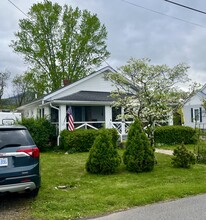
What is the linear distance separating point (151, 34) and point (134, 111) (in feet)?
17.5

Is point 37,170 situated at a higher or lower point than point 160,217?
higher

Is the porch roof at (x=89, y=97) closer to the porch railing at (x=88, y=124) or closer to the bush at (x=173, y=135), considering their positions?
the porch railing at (x=88, y=124)

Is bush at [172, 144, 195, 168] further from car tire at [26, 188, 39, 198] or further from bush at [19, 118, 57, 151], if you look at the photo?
bush at [19, 118, 57, 151]

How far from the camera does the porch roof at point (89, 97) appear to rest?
16.2 metres

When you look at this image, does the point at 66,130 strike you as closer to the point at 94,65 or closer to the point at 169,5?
the point at 169,5

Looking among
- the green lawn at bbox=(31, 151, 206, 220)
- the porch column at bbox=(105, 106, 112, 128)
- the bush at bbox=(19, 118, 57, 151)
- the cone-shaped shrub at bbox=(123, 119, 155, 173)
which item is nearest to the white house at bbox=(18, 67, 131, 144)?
the porch column at bbox=(105, 106, 112, 128)

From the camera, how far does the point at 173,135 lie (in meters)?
16.3

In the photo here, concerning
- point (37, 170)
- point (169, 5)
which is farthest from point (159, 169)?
point (169, 5)

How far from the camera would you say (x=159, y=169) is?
28.2 feet

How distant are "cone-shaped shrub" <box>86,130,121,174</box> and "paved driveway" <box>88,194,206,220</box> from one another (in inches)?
117

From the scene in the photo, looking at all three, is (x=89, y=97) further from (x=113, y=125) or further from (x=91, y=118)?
(x=113, y=125)

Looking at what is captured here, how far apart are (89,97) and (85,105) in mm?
646

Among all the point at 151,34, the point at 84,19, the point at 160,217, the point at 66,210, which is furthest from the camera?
the point at 84,19

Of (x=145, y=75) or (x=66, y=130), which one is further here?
(x=66, y=130)
